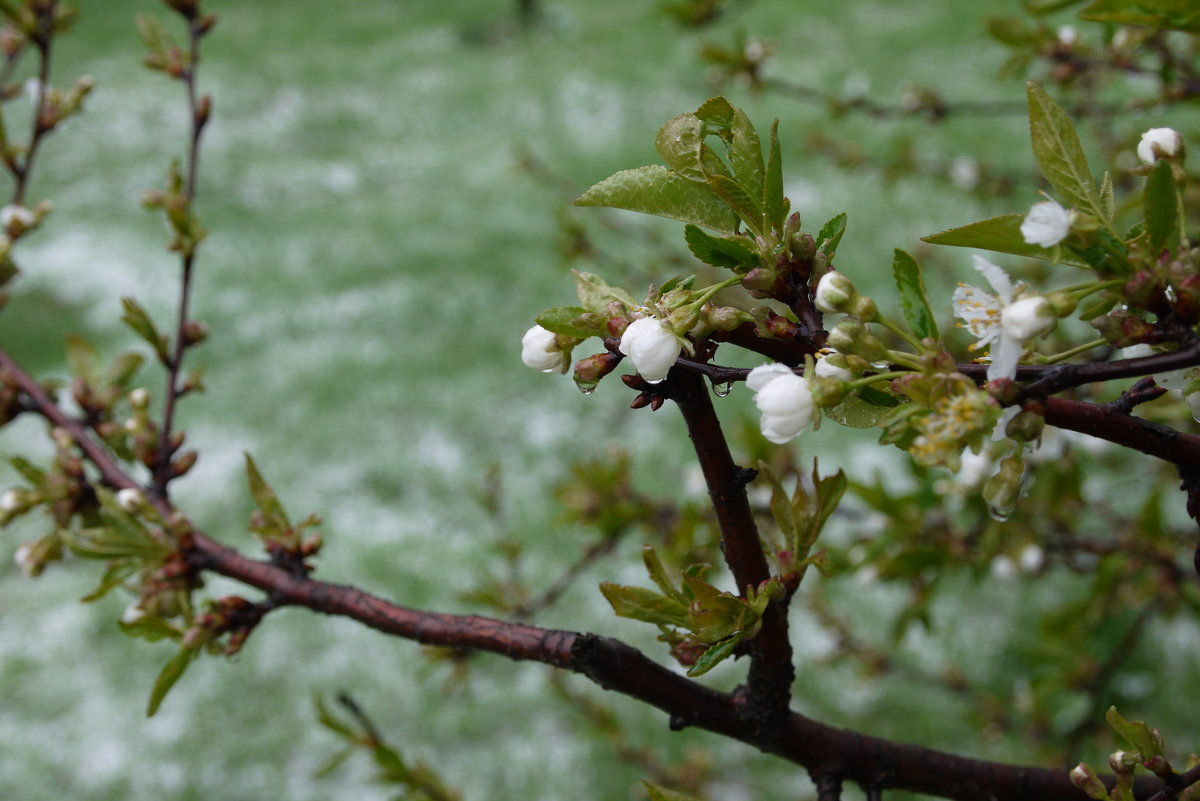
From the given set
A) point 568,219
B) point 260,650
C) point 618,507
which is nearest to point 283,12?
point 260,650

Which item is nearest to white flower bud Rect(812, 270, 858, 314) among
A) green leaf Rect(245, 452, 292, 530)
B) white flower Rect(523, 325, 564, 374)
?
white flower Rect(523, 325, 564, 374)

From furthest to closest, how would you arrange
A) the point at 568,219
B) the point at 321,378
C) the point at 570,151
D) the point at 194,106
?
1. the point at 570,151
2. the point at 321,378
3. the point at 568,219
4. the point at 194,106

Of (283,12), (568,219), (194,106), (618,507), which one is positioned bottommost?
(283,12)

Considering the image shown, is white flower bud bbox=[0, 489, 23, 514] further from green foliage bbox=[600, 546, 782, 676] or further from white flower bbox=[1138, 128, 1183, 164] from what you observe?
white flower bbox=[1138, 128, 1183, 164]

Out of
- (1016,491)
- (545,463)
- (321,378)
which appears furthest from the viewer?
(321,378)

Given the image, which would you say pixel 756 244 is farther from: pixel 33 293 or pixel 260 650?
pixel 33 293

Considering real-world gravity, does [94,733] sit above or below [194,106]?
below

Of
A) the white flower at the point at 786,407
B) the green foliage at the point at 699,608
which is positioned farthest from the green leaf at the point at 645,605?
the white flower at the point at 786,407
